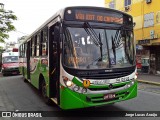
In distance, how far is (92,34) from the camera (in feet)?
21.8

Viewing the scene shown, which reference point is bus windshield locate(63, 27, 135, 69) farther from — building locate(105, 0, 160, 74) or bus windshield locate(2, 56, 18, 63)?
bus windshield locate(2, 56, 18, 63)

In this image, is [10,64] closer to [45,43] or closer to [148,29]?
[148,29]

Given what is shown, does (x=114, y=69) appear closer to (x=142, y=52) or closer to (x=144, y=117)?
(x=144, y=117)

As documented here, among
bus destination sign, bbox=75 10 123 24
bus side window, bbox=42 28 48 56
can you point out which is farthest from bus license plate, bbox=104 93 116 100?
bus side window, bbox=42 28 48 56

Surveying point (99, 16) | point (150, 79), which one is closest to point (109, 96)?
point (99, 16)

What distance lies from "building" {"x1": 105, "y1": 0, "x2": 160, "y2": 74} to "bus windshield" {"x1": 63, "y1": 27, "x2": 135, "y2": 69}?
16363 millimetres

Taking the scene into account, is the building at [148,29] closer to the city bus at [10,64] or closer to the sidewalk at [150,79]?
the sidewalk at [150,79]

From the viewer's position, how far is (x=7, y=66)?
24.5 meters

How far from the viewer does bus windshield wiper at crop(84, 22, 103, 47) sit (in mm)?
6617

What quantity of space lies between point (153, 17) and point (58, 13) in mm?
18118

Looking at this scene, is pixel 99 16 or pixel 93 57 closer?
pixel 93 57

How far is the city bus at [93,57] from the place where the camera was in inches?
249

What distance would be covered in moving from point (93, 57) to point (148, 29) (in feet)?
61.5

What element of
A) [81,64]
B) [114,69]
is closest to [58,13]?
[81,64]
